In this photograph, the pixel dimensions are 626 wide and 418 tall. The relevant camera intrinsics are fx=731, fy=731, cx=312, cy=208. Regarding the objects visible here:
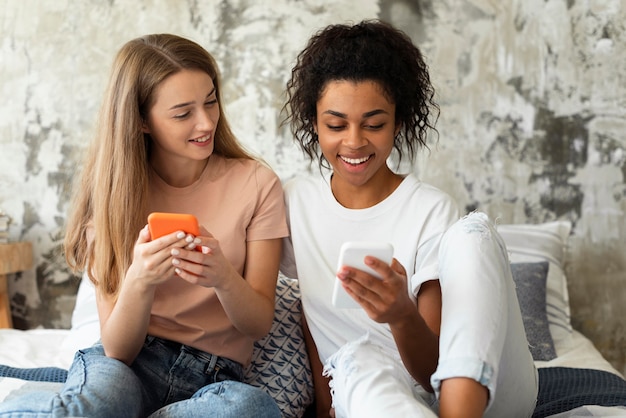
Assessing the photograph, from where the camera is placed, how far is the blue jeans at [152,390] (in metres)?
1.25

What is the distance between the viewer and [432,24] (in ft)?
9.08

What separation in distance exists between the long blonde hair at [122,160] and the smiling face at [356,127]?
32 cm

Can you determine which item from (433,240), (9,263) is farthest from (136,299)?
(9,263)

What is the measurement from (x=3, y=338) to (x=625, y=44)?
2426 mm

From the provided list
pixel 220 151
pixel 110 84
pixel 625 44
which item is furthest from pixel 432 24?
pixel 110 84

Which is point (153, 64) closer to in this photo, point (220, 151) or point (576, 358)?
point (220, 151)

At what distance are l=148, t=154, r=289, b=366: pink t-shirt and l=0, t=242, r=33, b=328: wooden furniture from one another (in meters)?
1.30

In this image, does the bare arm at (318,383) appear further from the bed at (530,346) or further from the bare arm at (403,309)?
the bare arm at (403,309)

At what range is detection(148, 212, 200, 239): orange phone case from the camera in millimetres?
1365

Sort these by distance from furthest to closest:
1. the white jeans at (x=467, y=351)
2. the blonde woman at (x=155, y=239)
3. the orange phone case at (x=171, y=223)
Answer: the blonde woman at (x=155, y=239) → the orange phone case at (x=171, y=223) → the white jeans at (x=467, y=351)

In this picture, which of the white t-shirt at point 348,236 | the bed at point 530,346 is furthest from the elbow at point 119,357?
the white t-shirt at point 348,236

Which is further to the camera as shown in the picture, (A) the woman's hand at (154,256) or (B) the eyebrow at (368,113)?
(B) the eyebrow at (368,113)

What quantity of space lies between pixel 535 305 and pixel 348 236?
2.93ft

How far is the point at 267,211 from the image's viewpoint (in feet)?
5.55
